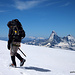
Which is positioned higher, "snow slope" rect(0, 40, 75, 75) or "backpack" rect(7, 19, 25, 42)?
"backpack" rect(7, 19, 25, 42)

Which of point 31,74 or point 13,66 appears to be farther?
point 13,66

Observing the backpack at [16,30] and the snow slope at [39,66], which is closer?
the snow slope at [39,66]

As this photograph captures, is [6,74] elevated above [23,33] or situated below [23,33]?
below

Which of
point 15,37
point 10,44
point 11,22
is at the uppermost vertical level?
point 11,22

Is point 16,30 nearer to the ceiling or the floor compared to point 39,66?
nearer to the ceiling

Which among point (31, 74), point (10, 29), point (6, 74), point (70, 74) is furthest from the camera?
point (70, 74)

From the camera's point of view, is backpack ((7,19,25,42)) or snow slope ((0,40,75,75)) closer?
snow slope ((0,40,75,75))

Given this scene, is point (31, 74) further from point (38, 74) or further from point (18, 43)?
point (18, 43)

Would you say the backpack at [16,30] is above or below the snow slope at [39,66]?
above

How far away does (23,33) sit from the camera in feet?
15.9

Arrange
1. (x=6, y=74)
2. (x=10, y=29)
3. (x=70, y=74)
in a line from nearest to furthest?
(x=6, y=74), (x=10, y=29), (x=70, y=74)

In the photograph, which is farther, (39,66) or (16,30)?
(39,66)

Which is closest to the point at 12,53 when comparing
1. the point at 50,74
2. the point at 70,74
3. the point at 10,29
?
the point at 10,29

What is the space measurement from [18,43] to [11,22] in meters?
0.92
